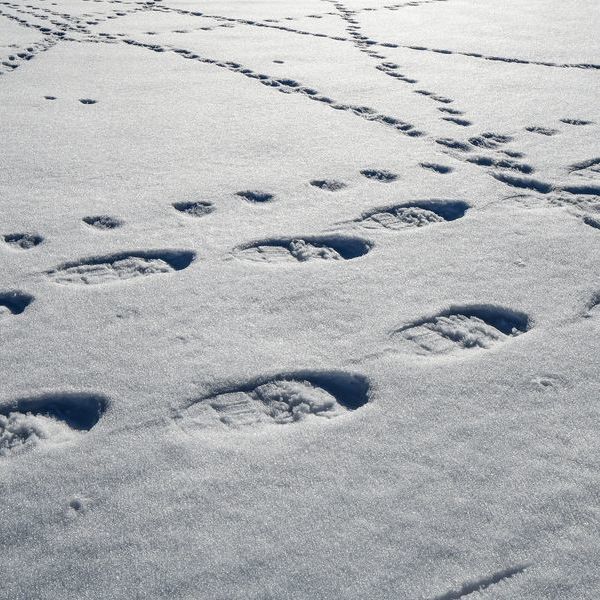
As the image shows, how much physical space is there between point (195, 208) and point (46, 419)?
3.29 feet

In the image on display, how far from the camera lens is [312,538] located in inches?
35.1

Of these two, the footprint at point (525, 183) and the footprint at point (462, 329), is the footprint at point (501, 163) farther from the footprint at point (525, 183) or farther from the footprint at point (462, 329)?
the footprint at point (462, 329)

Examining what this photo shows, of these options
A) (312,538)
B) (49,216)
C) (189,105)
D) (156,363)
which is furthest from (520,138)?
(312,538)

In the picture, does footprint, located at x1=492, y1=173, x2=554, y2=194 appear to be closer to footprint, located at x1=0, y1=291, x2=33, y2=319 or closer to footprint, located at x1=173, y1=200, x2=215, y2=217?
footprint, located at x1=173, y1=200, x2=215, y2=217

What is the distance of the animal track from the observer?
1.70m

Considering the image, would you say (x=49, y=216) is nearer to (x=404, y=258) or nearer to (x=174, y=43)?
(x=404, y=258)

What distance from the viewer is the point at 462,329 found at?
1.36 meters

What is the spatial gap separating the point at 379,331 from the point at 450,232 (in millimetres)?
581

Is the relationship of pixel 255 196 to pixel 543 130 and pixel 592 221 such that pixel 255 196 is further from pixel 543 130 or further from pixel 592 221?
pixel 543 130

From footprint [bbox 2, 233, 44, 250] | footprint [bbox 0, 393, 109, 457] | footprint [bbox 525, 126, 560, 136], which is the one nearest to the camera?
footprint [bbox 0, 393, 109, 457]

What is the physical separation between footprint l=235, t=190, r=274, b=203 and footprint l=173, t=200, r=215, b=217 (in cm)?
12

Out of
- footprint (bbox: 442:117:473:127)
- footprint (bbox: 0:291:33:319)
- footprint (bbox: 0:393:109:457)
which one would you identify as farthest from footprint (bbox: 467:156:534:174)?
footprint (bbox: 0:393:109:457)

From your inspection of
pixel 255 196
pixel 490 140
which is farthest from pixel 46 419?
pixel 490 140

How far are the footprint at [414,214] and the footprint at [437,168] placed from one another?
0.99 feet
